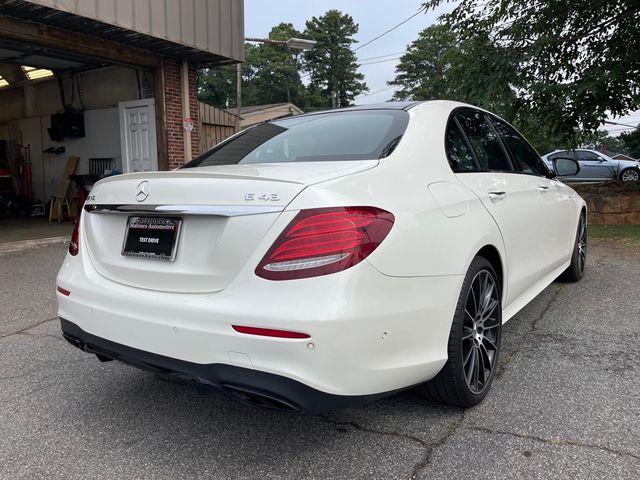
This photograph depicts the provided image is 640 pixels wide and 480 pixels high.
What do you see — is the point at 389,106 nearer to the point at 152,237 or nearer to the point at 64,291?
the point at 152,237

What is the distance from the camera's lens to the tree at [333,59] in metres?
51.8

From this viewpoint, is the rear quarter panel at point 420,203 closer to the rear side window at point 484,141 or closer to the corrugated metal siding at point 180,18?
the rear side window at point 484,141

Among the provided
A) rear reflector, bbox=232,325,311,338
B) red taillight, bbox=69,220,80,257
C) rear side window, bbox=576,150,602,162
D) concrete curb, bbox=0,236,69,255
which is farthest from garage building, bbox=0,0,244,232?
rear side window, bbox=576,150,602,162

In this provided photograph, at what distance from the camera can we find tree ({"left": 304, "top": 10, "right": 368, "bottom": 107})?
51.8 meters

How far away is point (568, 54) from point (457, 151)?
821 centimetres

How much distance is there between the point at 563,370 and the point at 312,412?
1.88 m

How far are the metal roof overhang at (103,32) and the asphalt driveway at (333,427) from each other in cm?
524

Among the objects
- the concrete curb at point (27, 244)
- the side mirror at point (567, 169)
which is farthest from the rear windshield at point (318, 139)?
the concrete curb at point (27, 244)

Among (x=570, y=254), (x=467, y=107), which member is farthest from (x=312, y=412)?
(x=570, y=254)

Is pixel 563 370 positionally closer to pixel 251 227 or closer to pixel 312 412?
pixel 312 412

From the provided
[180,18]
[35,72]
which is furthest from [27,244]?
[35,72]

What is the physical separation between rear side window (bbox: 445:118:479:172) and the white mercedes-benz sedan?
13mm

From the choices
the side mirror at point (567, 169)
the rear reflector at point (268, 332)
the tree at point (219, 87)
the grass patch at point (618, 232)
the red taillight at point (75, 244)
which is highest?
the tree at point (219, 87)

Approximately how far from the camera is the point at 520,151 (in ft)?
12.9
